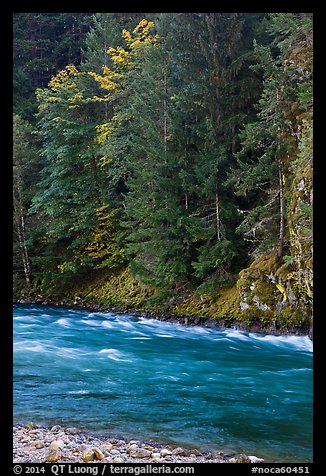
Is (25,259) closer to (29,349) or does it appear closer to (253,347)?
(29,349)

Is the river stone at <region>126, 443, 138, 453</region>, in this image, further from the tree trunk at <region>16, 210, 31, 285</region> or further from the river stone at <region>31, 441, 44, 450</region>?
the tree trunk at <region>16, 210, 31, 285</region>

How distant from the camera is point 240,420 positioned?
6645 millimetres

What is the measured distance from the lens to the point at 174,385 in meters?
8.37

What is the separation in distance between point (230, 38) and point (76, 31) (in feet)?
48.7

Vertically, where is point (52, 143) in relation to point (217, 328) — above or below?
above

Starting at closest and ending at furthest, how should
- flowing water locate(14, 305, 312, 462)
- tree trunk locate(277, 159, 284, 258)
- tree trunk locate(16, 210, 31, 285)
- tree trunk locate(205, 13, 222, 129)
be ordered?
flowing water locate(14, 305, 312, 462) < tree trunk locate(277, 159, 284, 258) < tree trunk locate(205, 13, 222, 129) < tree trunk locate(16, 210, 31, 285)

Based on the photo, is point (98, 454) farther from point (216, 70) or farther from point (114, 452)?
point (216, 70)

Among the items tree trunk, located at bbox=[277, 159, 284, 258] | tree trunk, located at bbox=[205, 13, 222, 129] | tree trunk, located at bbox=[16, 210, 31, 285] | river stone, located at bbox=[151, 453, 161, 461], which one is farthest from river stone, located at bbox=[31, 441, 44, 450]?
tree trunk, located at bbox=[16, 210, 31, 285]

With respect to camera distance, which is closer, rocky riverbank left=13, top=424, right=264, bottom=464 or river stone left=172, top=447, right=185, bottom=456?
rocky riverbank left=13, top=424, right=264, bottom=464

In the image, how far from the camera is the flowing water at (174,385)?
20.3ft

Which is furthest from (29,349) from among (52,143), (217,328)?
(52,143)

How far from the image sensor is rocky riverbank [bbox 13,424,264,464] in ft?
16.6

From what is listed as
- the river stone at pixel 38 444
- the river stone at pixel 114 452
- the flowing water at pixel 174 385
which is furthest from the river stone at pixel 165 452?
the river stone at pixel 38 444

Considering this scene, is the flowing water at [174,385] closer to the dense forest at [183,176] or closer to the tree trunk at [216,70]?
the dense forest at [183,176]
